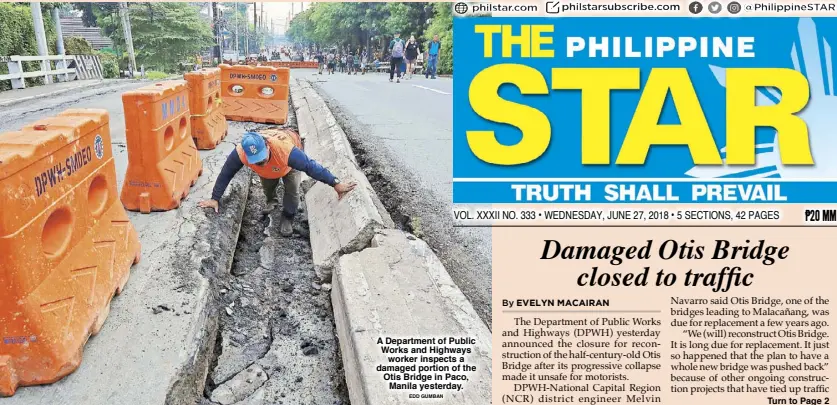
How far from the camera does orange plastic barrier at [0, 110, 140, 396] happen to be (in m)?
1.89

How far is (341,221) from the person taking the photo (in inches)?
143

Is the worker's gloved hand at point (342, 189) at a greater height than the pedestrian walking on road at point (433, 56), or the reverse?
the pedestrian walking on road at point (433, 56)

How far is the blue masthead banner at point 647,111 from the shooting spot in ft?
7.02

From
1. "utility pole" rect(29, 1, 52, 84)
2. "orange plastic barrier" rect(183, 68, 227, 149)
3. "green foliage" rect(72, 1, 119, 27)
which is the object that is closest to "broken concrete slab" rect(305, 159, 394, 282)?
"orange plastic barrier" rect(183, 68, 227, 149)

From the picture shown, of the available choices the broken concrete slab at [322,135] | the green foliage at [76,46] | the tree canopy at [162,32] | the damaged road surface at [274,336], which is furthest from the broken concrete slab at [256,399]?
the tree canopy at [162,32]

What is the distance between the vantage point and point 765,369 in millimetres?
1869

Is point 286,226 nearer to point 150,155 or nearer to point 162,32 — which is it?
point 150,155

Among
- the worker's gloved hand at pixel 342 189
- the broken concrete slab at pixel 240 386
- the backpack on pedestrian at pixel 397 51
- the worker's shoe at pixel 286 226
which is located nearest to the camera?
the broken concrete slab at pixel 240 386

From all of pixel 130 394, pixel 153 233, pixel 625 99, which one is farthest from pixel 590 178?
pixel 153 233

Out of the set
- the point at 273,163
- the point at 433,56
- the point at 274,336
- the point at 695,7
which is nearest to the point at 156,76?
the point at 433,56

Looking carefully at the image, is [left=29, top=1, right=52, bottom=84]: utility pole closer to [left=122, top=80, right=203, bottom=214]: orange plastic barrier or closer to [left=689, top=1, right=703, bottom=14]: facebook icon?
[left=122, top=80, right=203, bottom=214]: orange plastic barrier

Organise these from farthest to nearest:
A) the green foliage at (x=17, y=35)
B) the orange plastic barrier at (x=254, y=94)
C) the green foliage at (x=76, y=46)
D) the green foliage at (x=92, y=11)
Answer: the green foliage at (x=92, y=11) → the green foliage at (x=76, y=46) → the green foliage at (x=17, y=35) → the orange plastic barrier at (x=254, y=94)

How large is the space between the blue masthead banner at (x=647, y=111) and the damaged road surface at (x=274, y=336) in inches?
39.1

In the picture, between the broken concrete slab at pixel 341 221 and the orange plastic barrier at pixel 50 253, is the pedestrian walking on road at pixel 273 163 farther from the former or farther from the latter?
the orange plastic barrier at pixel 50 253
